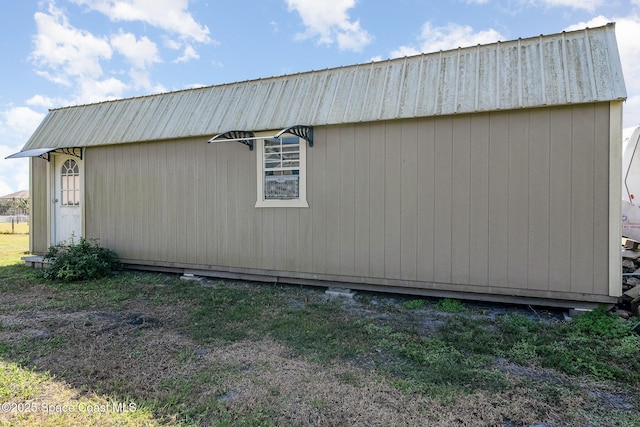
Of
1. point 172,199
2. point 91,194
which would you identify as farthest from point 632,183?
point 91,194

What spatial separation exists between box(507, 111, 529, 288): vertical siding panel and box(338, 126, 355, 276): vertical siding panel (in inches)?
71.6

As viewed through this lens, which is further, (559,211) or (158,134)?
(158,134)

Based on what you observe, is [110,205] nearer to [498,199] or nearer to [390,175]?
[390,175]

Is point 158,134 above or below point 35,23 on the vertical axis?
below

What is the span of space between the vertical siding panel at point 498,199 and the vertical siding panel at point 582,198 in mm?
616

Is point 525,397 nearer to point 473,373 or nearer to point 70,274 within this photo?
point 473,373

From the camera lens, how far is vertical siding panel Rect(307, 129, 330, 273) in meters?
4.74

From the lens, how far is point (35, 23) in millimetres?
8383

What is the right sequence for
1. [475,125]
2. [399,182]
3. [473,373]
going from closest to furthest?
[473,373], [475,125], [399,182]

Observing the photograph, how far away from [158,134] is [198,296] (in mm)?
2776

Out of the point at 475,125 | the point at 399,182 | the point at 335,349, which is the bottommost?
the point at 335,349

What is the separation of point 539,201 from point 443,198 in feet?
3.20

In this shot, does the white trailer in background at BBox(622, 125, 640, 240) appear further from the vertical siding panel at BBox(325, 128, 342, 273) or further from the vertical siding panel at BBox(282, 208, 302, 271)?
the vertical siding panel at BBox(282, 208, 302, 271)

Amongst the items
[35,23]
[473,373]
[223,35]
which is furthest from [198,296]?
[35,23]
